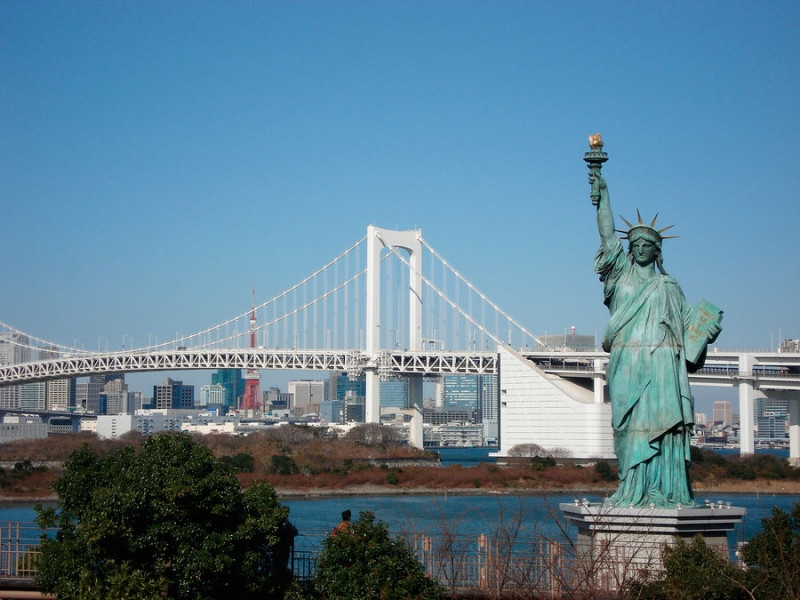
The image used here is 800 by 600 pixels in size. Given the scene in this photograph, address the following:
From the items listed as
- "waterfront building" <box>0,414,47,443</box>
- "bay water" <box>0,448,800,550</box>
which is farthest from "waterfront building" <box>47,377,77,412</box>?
"bay water" <box>0,448,800,550</box>

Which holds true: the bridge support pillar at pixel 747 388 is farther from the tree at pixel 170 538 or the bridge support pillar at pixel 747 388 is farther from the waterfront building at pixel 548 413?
the tree at pixel 170 538

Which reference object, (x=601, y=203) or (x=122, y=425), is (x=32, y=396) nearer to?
(x=122, y=425)

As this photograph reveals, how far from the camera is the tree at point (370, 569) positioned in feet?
31.3

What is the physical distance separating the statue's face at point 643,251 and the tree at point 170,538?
14.2 ft

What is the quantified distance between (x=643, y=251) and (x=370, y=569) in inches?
173

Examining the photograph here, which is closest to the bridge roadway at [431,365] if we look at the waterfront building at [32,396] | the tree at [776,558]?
the tree at [776,558]

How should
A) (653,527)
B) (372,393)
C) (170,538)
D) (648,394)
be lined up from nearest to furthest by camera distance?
(170,538), (653,527), (648,394), (372,393)

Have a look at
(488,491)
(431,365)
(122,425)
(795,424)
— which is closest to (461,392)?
(122,425)

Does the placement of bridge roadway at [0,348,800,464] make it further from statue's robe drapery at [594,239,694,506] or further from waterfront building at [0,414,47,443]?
statue's robe drapery at [594,239,694,506]

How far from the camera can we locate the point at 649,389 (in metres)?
11.5

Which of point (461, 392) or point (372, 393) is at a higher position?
point (372, 393)

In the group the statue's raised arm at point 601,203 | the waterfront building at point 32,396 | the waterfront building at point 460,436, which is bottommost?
the waterfront building at point 460,436

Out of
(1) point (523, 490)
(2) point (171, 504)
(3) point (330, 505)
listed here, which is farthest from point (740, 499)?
(2) point (171, 504)

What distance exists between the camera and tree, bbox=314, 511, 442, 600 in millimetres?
9539
